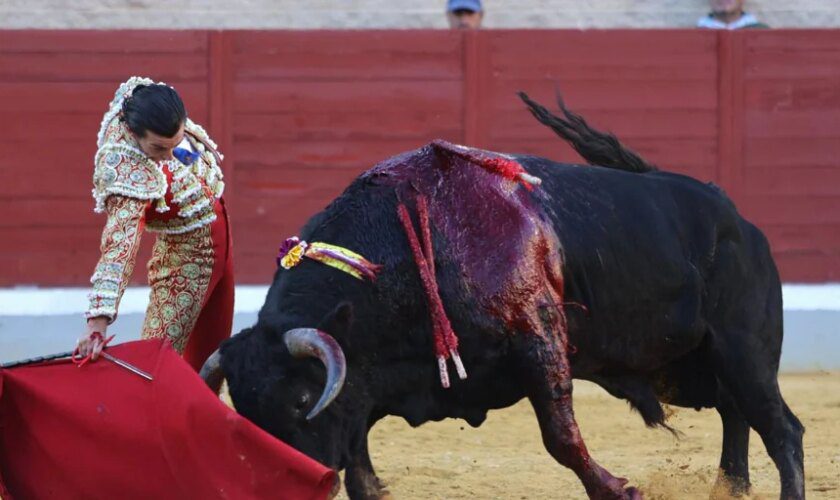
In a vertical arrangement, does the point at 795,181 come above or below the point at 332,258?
below

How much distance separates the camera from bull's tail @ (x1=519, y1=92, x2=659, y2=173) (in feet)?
14.9

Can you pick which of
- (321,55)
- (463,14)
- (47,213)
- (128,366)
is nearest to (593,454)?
(128,366)

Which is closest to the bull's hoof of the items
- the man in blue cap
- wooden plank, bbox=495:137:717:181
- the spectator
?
wooden plank, bbox=495:137:717:181

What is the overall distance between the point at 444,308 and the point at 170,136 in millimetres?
751

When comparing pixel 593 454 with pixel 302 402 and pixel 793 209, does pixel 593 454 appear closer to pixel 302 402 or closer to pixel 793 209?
pixel 302 402

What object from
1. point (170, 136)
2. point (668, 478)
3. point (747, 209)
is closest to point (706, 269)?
point (668, 478)

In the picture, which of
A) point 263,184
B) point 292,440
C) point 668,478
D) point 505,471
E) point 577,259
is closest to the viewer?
point 292,440

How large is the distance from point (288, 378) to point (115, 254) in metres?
0.49

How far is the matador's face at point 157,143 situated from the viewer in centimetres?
371

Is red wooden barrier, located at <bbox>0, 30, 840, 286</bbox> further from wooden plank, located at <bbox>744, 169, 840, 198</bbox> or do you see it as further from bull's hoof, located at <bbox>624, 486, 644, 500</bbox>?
bull's hoof, located at <bbox>624, 486, 644, 500</bbox>

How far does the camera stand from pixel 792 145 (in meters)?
7.66

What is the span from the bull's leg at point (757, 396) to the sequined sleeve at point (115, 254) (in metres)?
1.56

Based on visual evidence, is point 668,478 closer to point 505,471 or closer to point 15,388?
point 505,471

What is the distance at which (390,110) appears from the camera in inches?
295
